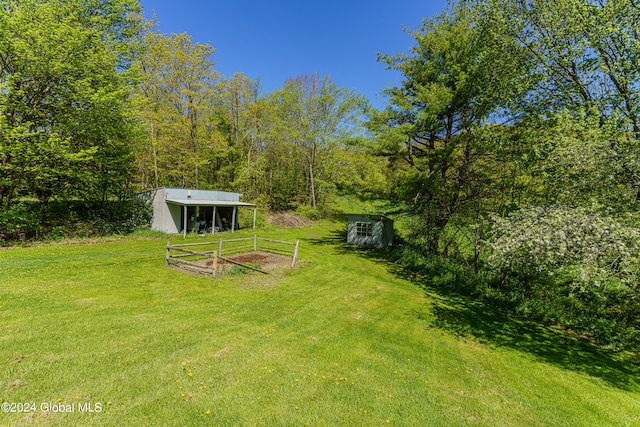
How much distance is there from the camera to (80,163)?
14992mm

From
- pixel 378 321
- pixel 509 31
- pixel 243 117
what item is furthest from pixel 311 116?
pixel 378 321

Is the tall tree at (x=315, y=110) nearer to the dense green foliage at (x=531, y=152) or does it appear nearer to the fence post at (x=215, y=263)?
the dense green foliage at (x=531, y=152)

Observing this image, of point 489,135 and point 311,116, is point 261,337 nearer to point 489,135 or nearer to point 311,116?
point 489,135

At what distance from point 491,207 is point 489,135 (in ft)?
11.2

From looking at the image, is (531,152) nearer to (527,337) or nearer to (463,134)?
(463,134)

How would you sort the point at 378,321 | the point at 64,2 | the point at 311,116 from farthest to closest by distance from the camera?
the point at 311,116, the point at 64,2, the point at 378,321

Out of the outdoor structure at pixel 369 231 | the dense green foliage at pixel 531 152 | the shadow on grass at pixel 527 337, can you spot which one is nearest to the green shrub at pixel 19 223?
the shadow on grass at pixel 527 337

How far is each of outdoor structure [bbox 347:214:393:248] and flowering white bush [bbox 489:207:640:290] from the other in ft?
43.6

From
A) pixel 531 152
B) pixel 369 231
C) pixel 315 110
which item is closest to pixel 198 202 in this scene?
pixel 369 231

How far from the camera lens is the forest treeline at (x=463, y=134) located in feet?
20.5

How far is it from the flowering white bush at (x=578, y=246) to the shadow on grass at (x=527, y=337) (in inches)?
84.4

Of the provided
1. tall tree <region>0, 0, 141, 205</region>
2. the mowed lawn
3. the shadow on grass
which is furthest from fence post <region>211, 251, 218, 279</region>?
tall tree <region>0, 0, 141, 205</region>

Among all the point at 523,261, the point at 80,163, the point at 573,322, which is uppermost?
the point at 80,163

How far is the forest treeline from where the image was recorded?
6.26 metres
